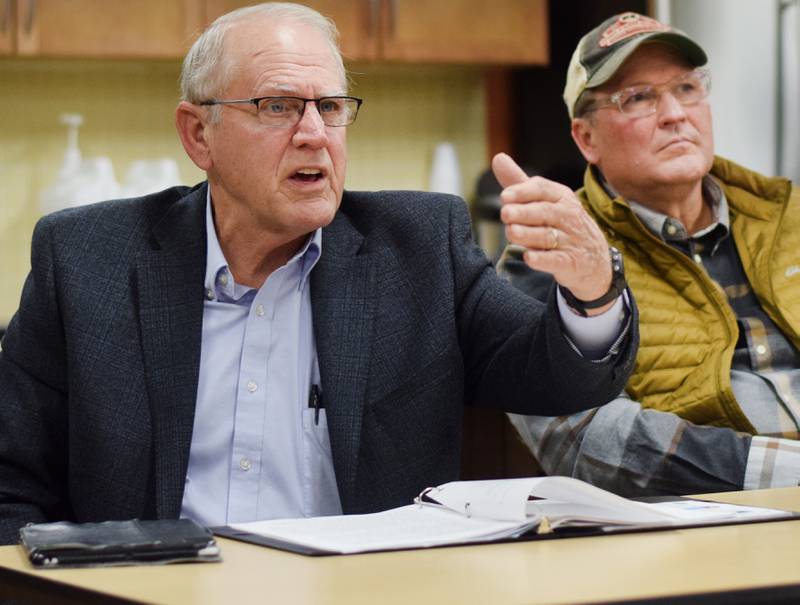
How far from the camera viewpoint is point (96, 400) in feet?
5.23

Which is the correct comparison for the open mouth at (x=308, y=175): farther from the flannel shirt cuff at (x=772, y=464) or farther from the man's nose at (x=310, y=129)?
the flannel shirt cuff at (x=772, y=464)

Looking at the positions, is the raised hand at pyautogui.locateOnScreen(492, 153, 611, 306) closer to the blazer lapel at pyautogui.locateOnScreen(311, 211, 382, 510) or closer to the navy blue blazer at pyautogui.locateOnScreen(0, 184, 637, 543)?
the navy blue blazer at pyautogui.locateOnScreen(0, 184, 637, 543)

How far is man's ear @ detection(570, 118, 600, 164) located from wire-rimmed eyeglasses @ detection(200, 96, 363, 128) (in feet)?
2.12

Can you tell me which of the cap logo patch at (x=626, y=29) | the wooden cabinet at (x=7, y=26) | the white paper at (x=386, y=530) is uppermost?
the wooden cabinet at (x=7, y=26)

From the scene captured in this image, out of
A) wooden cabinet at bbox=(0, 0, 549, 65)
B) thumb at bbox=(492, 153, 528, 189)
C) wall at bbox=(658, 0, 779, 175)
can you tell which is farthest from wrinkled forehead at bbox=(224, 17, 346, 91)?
wall at bbox=(658, 0, 779, 175)

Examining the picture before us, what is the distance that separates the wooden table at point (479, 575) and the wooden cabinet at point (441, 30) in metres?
2.70

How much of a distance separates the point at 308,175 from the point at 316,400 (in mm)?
313

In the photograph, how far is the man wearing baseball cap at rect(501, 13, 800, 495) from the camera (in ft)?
6.06

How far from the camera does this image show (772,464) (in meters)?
1.78

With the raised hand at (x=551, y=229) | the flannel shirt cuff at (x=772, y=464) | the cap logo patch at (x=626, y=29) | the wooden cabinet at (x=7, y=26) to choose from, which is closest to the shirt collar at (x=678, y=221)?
the cap logo patch at (x=626, y=29)

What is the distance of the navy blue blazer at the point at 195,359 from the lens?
1588 mm

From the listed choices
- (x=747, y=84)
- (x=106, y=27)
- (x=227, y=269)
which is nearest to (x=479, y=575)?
(x=227, y=269)

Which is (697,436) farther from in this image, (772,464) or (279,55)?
(279,55)

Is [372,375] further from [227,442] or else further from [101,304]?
[101,304]
